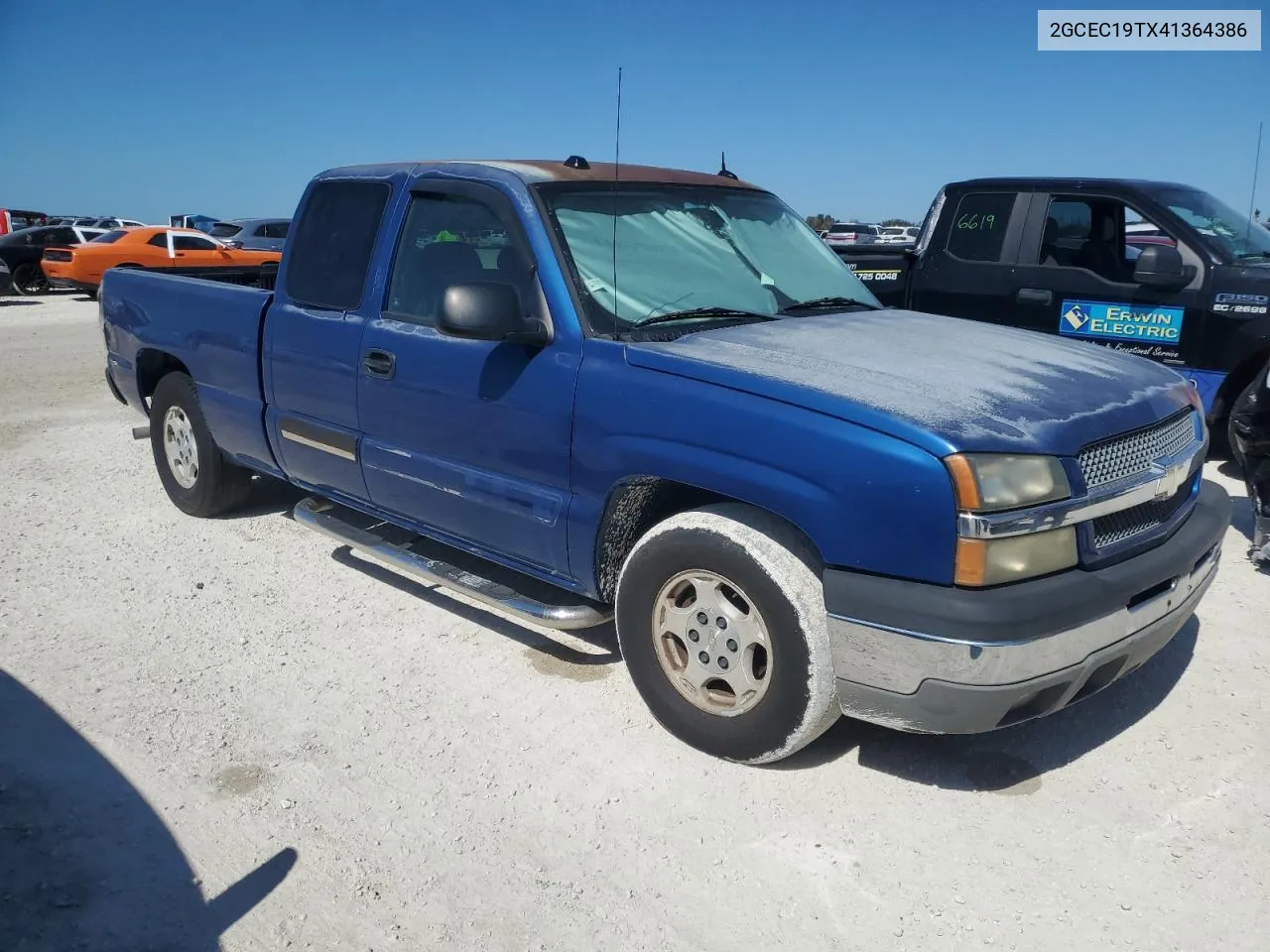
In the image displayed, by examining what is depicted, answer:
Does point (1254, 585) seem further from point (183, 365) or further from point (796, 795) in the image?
point (183, 365)

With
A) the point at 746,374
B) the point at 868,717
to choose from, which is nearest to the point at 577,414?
the point at 746,374

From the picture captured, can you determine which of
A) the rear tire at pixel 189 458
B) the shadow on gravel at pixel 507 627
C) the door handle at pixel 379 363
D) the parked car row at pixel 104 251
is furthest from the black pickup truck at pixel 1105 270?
the parked car row at pixel 104 251

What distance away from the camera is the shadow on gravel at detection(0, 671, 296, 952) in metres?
2.47

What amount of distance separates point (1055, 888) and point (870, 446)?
126 centimetres

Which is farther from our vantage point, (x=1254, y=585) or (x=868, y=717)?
(x=1254, y=585)

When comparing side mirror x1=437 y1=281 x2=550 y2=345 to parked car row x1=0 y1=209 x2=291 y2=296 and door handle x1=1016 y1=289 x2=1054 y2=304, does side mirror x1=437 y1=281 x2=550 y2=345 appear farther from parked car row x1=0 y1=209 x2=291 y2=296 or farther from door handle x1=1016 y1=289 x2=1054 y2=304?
parked car row x1=0 y1=209 x2=291 y2=296

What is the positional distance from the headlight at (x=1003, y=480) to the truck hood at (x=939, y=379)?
31 millimetres

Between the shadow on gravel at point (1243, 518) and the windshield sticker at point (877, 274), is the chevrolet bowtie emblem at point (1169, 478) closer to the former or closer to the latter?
the shadow on gravel at point (1243, 518)

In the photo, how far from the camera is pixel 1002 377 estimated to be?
3078 millimetres

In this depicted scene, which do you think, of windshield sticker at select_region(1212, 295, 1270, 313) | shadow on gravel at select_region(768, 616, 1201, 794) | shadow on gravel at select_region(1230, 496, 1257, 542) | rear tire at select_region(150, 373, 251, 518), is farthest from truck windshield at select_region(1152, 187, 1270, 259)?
rear tire at select_region(150, 373, 251, 518)

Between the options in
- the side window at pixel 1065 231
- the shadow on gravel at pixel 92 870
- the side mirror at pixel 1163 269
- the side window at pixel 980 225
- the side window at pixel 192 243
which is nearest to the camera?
the shadow on gravel at pixel 92 870

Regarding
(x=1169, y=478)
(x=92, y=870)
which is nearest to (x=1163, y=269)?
(x=1169, y=478)

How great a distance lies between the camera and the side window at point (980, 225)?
7.16m

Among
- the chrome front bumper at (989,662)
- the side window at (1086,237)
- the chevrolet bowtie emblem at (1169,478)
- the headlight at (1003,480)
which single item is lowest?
the chrome front bumper at (989,662)
